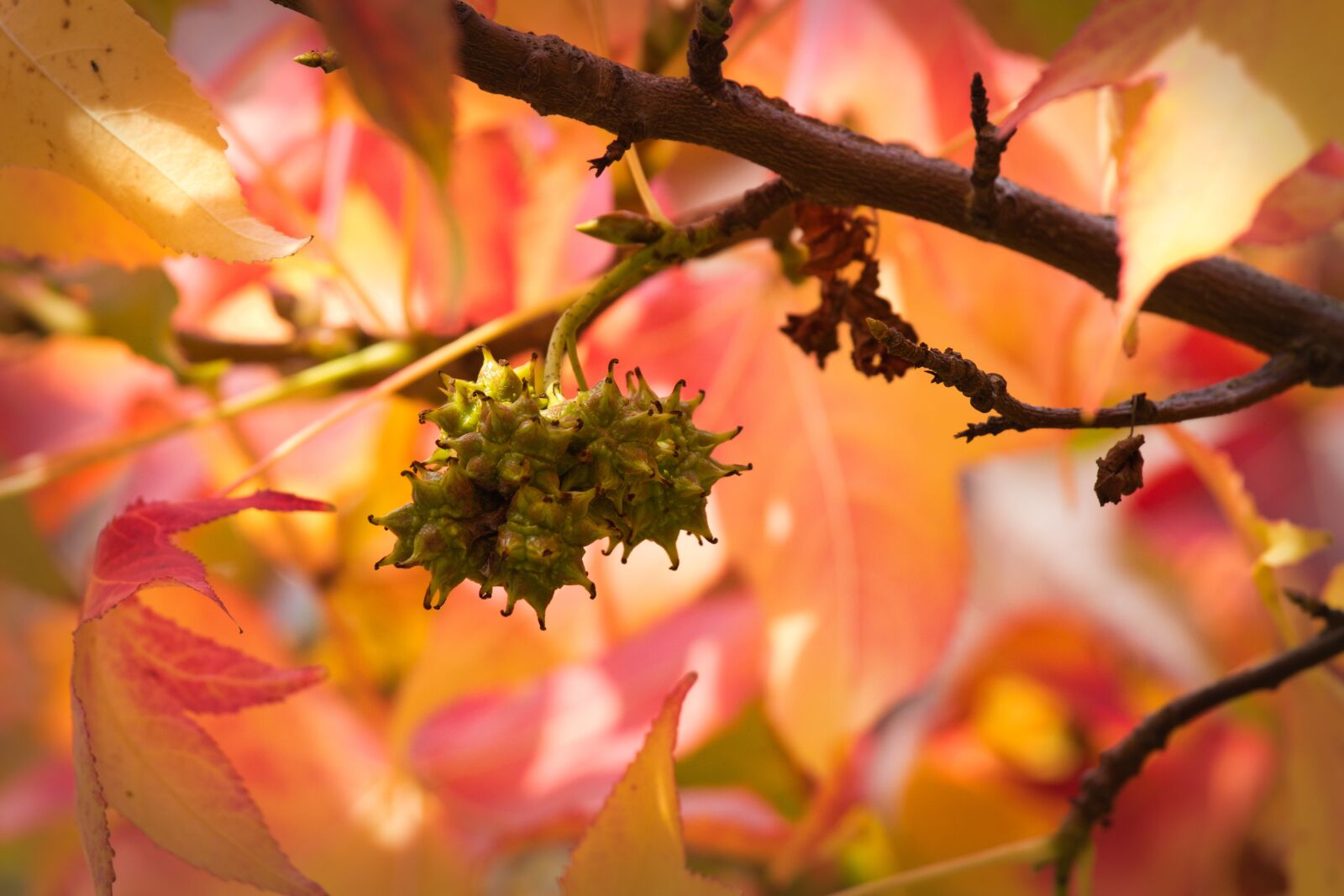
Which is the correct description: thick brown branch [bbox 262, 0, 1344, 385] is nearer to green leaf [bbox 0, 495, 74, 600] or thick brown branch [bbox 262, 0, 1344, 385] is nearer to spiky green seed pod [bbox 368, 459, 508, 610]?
spiky green seed pod [bbox 368, 459, 508, 610]

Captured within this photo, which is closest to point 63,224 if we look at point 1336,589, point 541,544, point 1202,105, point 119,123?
point 119,123

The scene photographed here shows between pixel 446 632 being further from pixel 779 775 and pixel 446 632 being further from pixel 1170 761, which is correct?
pixel 1170 761

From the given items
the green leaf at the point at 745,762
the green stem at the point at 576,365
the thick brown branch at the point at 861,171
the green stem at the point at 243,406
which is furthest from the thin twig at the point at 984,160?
the green leaf at the point at 745,762

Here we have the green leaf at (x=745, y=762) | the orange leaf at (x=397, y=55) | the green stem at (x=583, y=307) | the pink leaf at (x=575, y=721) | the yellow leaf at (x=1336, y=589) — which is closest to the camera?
the orange leaf at (x=397, y=55)

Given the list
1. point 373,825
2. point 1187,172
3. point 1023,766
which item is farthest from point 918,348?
point 1023,766

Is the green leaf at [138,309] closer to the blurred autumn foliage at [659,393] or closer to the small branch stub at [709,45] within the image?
the blurred autumn foliage at [659,393]

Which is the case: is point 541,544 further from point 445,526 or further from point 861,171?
point 861,171

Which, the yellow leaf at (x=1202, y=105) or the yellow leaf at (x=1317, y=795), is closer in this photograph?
the yellow leaf at (x=1202, y=105)
